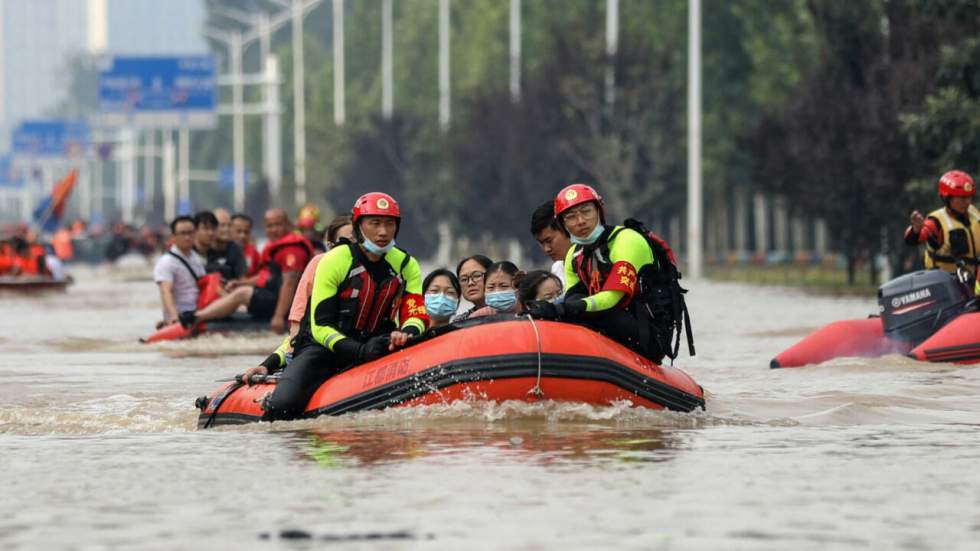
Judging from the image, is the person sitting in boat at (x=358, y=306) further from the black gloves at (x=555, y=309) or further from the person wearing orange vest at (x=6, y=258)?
the person wearing orange vest at (x=6, y=258)

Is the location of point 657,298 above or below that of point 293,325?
above

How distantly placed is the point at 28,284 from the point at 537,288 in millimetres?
31273

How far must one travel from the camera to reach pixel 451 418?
1403 centimetres

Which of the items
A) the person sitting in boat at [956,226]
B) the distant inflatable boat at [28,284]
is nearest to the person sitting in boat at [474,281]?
the person sitting in boat at [956,226]

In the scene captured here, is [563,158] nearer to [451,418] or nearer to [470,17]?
[470,17]

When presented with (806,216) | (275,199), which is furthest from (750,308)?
(275,199)

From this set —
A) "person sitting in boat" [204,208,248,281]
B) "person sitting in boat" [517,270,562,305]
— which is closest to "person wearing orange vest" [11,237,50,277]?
"person sitting in boat" [204,208,248,281]

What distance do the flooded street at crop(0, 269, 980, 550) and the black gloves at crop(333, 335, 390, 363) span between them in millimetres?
455

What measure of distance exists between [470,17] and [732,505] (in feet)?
252

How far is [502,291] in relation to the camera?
15.3 m

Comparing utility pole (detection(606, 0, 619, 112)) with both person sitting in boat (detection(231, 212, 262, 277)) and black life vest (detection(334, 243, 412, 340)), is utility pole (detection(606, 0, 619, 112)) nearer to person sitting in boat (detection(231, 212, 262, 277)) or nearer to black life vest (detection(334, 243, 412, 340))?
person sitting in boat (detection(231, 212, 262, 277))

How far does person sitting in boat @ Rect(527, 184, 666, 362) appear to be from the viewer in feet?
46.9

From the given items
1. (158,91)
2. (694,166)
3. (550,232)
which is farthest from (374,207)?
(158,91)

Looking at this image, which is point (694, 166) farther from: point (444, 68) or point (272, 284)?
point (272, 284)
